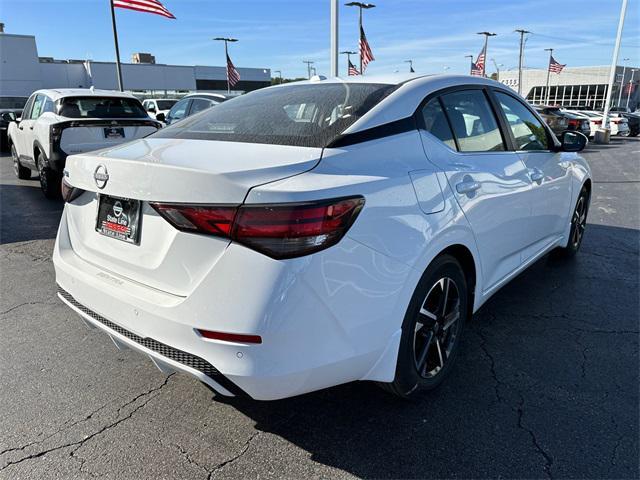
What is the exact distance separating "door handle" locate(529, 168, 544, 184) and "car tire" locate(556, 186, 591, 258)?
1356 mm

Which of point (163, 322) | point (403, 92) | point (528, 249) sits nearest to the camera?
point (163, 322)

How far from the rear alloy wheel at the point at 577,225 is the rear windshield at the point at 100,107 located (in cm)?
707

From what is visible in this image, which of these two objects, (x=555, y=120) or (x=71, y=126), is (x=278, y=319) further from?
(x=555, y=120)

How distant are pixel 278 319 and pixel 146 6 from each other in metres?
13.5

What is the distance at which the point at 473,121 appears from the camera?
9.92 ft

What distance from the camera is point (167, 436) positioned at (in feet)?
7.84

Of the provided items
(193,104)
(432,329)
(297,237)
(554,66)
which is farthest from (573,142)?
(554,66)

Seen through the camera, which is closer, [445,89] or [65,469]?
[65,469]

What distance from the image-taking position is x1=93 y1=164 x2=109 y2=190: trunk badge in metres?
2.20

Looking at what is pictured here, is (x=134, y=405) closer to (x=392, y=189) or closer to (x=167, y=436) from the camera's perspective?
(x=167, y=436)

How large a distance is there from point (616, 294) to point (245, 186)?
369cm

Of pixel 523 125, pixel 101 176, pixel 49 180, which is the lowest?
pixel 49 180

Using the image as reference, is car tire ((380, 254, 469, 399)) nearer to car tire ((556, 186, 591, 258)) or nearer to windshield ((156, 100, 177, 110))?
car tire ((556, 186, 591, 258))

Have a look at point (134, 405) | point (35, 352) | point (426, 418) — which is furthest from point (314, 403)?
point (35, 352)
